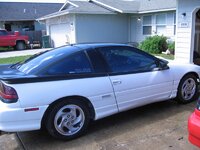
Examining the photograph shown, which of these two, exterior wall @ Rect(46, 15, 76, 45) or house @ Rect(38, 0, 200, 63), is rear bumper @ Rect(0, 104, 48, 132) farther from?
exterior wall @ Rect(46, 15, 76, 45)

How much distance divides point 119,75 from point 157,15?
14374 millimetres

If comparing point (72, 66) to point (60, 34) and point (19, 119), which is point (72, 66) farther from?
point (60, 34)

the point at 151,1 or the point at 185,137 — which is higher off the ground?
the point at 151,1

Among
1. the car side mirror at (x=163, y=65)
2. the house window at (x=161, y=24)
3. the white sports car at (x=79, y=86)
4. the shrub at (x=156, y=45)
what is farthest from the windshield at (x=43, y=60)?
the house window at (x=161, y=24)

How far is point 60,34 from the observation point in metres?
22.4

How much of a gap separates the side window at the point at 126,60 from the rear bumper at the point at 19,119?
149cm

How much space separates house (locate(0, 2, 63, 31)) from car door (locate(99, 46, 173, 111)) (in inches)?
1211

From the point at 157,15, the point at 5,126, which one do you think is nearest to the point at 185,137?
the point at 5,126

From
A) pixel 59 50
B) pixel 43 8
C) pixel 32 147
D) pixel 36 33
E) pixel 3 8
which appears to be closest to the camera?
pixel 32 147

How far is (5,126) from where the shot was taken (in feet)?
12.3

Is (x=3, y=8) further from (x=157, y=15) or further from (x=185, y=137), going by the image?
(x=185, y=137)

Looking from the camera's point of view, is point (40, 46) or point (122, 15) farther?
point (40, 46)

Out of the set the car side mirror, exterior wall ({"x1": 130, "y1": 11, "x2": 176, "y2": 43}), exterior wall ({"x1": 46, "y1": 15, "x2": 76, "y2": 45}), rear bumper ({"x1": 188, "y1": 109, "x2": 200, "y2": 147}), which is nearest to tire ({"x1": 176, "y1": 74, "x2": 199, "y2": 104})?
the car side mirror

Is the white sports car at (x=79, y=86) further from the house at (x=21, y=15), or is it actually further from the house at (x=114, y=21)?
the house at (x=21, y=15)
